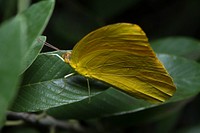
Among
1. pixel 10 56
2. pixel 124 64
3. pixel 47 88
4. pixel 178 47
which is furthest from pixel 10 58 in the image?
pixel 178 47

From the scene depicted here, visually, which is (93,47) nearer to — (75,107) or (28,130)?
(75,107)

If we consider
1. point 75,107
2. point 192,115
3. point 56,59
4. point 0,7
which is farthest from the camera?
point 192,115

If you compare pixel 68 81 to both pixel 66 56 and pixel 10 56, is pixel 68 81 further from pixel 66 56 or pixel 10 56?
pixel 10 56

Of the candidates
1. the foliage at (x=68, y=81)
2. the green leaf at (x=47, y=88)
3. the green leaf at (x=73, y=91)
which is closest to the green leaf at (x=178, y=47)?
the foliage at (x=68, y=81)

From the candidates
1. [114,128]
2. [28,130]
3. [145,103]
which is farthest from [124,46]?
[28,130]

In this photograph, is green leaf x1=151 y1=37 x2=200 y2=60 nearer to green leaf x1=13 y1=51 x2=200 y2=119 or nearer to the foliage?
the foliage
